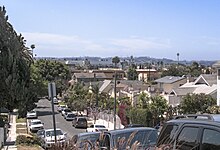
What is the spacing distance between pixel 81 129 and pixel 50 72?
55.5 metres

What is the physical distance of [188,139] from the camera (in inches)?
278

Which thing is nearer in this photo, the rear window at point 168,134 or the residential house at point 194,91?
the rear window at point 168,134

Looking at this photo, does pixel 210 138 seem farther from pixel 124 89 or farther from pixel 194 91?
pixel 124 89

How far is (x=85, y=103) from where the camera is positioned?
6375cm

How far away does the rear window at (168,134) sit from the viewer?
765 centimetres

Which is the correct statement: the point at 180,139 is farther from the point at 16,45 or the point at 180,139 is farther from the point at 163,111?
the point at 163,111

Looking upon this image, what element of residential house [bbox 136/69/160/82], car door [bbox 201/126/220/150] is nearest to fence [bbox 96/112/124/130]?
car door [bbox 201/126/220/150]

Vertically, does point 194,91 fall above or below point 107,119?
above

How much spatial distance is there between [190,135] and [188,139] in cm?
8

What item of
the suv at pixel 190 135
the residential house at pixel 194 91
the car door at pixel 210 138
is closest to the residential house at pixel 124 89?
the residential house at pixel 194 91

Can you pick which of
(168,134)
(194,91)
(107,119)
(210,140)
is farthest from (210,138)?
(194,91)

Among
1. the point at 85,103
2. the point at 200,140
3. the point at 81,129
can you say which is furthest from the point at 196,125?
the point at 85,103

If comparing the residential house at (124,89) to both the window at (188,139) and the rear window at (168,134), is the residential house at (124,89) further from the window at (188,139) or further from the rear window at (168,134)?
the window at (188,139)

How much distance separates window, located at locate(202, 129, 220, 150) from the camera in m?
6.42
